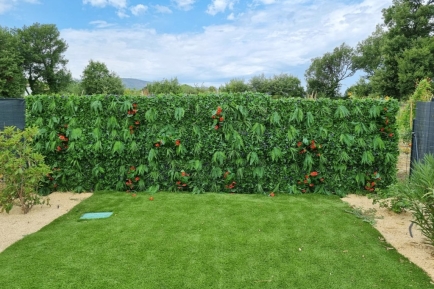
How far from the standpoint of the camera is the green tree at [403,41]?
1938cm

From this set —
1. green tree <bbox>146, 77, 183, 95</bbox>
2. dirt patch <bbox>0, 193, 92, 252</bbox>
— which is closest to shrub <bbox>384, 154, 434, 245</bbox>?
dirt patch <bbox>0, 193, 92, 252</bbox>

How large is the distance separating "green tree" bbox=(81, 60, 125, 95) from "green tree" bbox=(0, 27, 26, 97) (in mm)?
5268

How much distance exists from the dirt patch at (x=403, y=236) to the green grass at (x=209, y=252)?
13 cm

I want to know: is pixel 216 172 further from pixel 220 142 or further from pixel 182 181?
pixel 182 181

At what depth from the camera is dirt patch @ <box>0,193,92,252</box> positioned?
3.29 meters

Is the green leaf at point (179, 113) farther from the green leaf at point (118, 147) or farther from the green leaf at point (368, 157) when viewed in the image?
the green leaf at point (368, 157)

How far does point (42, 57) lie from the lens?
89.5 feet

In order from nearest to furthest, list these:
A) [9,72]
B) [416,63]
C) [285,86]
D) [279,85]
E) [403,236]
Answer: [403,236] < [416,63] < [9,72] < [279,85] < [285,86]

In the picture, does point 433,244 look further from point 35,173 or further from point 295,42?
point 295,42

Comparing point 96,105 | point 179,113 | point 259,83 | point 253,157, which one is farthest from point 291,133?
point 259,83

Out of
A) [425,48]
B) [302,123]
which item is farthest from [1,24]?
[425,48]

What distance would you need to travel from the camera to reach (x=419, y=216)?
276cm

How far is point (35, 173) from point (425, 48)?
23537 millimetres

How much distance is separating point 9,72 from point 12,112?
65.3 ft
